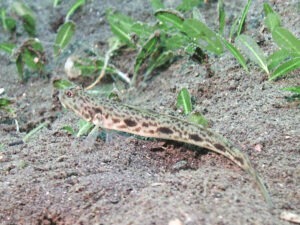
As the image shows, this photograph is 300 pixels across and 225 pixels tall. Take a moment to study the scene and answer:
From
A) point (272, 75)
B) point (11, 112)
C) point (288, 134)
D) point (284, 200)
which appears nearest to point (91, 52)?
point (11, 112)

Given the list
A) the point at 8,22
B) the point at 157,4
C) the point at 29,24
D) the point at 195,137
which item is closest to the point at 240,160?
the point at 195,137

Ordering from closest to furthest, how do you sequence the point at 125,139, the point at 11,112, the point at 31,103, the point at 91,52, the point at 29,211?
the point at 29,211
the point at 125,139
the point at 11,112
the point at 31,103
the point at 91,52

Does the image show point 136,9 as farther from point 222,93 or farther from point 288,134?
point 288,134

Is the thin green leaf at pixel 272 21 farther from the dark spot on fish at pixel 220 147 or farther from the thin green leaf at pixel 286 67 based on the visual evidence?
the dark spot on fish at pixel 220 147

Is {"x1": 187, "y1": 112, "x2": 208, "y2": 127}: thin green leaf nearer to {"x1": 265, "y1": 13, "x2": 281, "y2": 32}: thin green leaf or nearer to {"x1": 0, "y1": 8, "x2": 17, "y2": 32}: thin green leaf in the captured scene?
{"x1": 265, "y1": 13, "x2": 281, "y2": 32}: thin green leaf

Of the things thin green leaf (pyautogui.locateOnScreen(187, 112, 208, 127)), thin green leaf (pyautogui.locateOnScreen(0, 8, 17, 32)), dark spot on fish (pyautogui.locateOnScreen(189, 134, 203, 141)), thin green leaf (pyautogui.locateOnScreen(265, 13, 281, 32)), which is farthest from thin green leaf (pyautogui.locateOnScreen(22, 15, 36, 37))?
dark spot on fish (pyautogui.locateOnScreen(189, 134, 203, 141))
